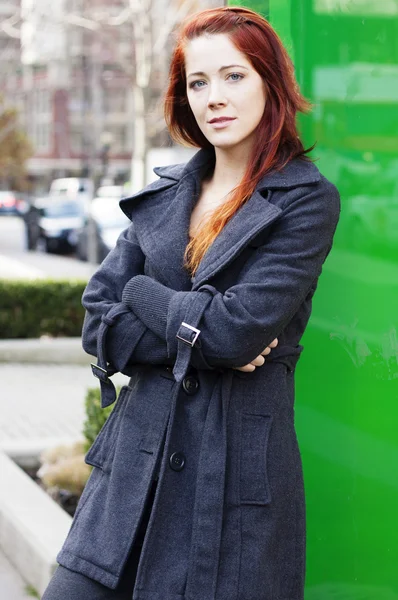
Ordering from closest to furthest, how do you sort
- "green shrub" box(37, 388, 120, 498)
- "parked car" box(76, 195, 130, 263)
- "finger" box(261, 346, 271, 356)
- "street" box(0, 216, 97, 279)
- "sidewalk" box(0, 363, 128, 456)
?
"finger" box(261, 346, 271, 356) → "green shrub" box(37, 388, 120, 498) → "sidewalk" box(0, 363, 128, 456) → "street" box(0, 216, 97, 279) → "parked car" box(76, 195, 130, 263)

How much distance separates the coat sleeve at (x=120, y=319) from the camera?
2523 millimetres

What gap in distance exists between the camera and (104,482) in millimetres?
2582

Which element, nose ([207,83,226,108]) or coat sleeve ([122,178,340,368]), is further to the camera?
nose ([207,83,226,108])

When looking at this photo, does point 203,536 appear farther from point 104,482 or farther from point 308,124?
point 308,124

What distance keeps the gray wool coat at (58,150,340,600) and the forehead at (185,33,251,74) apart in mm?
282

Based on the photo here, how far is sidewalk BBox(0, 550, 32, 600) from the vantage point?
172 inches

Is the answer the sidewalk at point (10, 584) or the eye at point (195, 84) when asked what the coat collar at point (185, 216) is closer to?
the eye at point (195, 84)

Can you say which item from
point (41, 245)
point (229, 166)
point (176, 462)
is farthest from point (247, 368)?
point (41, 245)

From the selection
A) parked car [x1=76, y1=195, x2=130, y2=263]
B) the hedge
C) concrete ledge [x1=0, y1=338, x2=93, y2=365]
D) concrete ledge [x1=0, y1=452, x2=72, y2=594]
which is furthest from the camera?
parked car [x1=76, y1=195, x2=130, y2=263]

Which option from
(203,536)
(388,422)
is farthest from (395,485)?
(203,536)

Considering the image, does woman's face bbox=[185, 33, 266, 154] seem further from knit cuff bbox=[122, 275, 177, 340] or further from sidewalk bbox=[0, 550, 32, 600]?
sidewalk bbox=[0, 550, 32, 600]

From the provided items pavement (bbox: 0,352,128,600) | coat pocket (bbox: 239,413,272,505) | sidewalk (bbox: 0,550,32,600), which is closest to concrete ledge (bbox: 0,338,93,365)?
pavement (bbox: 0,352,128,600)

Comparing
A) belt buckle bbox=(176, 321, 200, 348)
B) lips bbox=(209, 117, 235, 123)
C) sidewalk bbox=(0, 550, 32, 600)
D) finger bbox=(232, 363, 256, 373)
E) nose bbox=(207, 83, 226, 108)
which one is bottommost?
sidewalk bbox=(0, 550, 32, 600)

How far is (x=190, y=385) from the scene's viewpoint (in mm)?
2457
